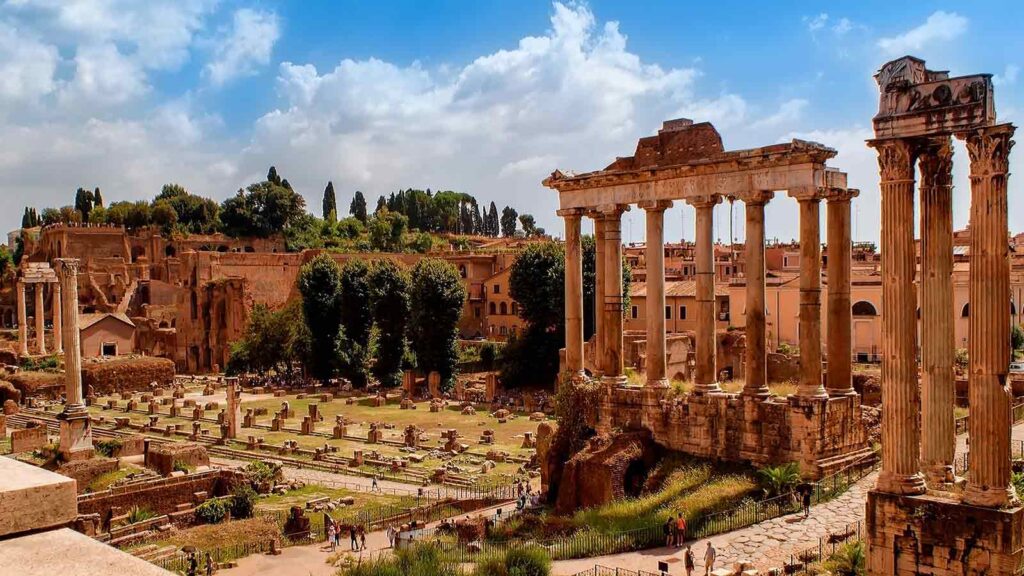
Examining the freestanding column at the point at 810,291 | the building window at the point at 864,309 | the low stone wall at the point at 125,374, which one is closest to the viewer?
the freestanding column at the point at 810,291

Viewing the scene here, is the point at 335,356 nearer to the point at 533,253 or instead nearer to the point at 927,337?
the point at 533,253

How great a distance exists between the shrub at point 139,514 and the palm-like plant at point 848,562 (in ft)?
53.3

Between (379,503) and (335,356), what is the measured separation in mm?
28168

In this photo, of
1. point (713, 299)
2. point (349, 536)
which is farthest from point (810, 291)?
point (349, 536)

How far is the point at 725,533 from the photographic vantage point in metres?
15.6

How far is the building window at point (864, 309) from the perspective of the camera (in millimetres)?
39812

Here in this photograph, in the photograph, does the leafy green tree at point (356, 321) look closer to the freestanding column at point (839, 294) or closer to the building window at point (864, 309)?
the building window at point (864, 309)

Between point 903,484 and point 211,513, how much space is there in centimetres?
1669

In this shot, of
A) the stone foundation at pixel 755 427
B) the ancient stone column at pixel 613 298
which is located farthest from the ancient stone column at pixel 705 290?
the ancient stone column at pixel 613 298

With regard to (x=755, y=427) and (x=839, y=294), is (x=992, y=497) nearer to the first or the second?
(x=755, y=427)

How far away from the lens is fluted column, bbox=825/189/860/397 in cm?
1784

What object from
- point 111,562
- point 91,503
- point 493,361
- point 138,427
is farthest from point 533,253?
point 111,562

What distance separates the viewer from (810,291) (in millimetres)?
18000

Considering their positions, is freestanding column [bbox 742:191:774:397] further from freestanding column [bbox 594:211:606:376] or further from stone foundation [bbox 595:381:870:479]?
freestanding column [bbox 594:211:606:376]
